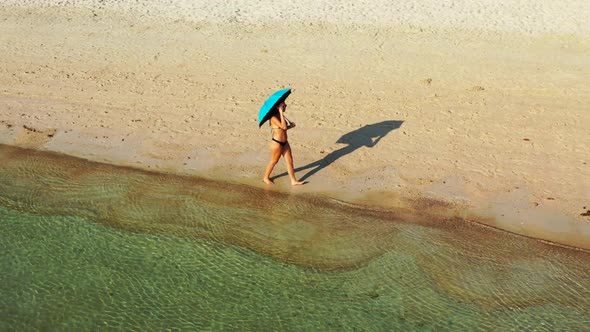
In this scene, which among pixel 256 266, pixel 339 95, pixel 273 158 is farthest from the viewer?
pixel 339 95

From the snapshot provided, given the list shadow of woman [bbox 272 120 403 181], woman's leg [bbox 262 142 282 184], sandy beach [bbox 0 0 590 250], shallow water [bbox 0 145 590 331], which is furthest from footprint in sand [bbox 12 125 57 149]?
shadow of woman [bbox 272 120 403 181]

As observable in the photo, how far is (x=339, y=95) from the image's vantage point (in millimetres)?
12992

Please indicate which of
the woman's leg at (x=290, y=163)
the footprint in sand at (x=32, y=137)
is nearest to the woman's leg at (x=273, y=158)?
the woman's leg at (x=290, y=163)

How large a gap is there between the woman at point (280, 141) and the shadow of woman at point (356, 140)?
357 millimetres

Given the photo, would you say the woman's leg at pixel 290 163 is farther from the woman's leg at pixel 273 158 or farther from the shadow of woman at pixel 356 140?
the shadow of woman at pixel 356 140

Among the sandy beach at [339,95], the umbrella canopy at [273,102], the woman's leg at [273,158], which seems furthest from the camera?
the sandy beach at [339,95]

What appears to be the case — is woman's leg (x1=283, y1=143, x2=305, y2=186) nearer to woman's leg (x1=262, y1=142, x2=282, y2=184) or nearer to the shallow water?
woman's leg (x1=262, y1=142, x2=282, y2=184)

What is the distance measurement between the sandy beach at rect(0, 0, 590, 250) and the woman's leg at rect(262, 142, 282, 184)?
9.3 inches

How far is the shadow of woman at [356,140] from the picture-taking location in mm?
10672

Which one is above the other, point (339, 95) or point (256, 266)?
point (339, 95)

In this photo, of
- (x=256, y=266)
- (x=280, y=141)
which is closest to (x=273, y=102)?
(x=280, y=141)

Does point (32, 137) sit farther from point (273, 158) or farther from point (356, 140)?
point (356, 140)

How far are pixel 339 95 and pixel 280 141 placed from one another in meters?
3.65

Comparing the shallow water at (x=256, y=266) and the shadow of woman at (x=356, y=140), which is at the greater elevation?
the shadow of woman at (x=356, y=140)
